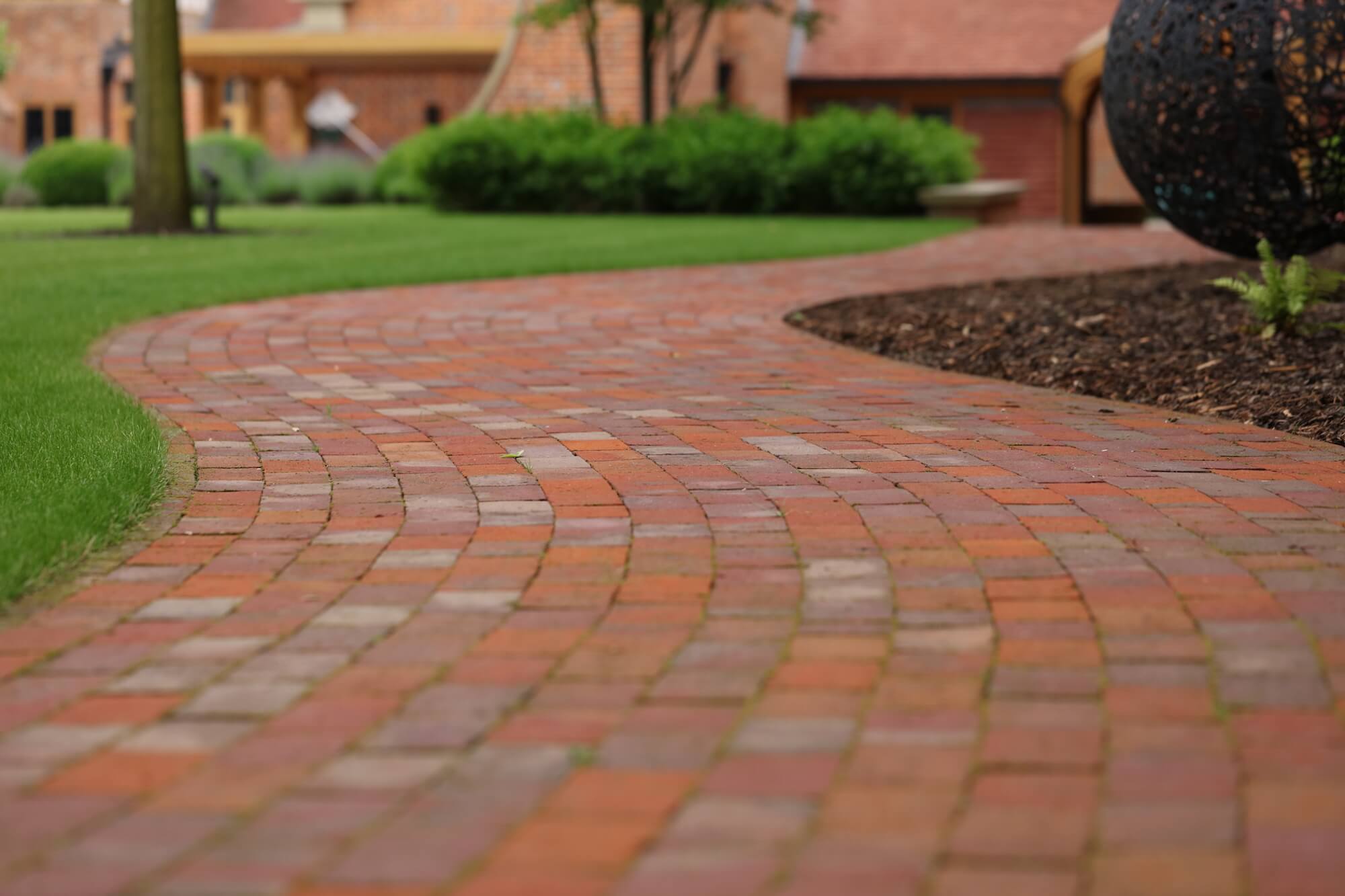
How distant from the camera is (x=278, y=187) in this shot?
24797 mm

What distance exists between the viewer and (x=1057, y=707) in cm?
298

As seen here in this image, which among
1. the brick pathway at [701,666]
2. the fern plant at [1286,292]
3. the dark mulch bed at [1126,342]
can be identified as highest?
the fern plant at [1286,292]

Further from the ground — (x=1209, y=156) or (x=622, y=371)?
(x=1209, y=156)

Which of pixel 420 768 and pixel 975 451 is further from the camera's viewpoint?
pixel 975 451

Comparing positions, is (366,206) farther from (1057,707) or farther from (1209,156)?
(1057,707)

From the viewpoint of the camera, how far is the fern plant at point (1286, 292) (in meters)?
7.30

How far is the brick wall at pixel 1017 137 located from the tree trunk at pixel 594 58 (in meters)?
9.53

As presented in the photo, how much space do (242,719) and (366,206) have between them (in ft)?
71.5

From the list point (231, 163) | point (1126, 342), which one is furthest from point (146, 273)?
point (231, 163)

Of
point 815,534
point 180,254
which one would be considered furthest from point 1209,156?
point 180,254

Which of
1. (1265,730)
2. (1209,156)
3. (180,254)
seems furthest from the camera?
(180,254)

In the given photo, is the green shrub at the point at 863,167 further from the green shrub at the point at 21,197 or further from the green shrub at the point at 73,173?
the green shrub at the point at 21,197

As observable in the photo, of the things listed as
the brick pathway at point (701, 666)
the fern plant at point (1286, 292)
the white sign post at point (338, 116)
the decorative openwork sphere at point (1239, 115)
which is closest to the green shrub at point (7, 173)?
the white sign post at point (338, 116)

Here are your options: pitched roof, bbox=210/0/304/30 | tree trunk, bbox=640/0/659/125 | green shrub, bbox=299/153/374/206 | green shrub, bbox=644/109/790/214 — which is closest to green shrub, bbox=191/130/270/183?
green shrub, bbox=299/153/374/206
